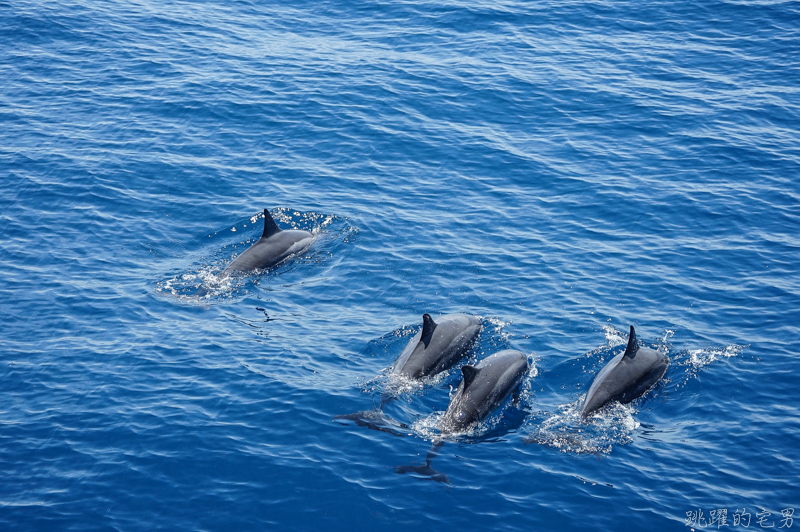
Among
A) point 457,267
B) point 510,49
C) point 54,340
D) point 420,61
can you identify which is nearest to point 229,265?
point 54,340

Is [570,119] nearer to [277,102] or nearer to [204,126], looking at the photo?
[277,102]

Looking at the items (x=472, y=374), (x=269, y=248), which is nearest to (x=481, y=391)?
(x=472, y=374)

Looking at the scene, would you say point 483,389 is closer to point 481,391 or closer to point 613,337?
point 481,391

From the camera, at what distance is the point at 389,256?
25.8m

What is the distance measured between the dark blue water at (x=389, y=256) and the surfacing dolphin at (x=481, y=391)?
1.25 ft

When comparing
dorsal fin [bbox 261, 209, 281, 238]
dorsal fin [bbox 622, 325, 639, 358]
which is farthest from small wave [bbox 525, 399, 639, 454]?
dorsal fin [bbox 261, 209, 281, 238]

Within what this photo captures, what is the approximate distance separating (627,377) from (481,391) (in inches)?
158

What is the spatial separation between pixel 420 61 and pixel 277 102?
918 centimetres

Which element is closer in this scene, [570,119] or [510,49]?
[570,119]

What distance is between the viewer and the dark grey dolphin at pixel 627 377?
18.6m

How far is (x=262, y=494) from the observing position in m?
16.0

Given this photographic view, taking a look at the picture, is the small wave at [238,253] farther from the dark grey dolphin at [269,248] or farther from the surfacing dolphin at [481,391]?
the surfacing dolphin at [481,391]

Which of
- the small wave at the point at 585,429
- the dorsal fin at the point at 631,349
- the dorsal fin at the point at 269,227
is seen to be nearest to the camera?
the small wave at the point at 585,429

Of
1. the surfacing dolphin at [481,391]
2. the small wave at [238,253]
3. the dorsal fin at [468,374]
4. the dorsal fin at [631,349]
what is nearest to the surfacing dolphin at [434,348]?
the surfacing dolphin at [481,391]
